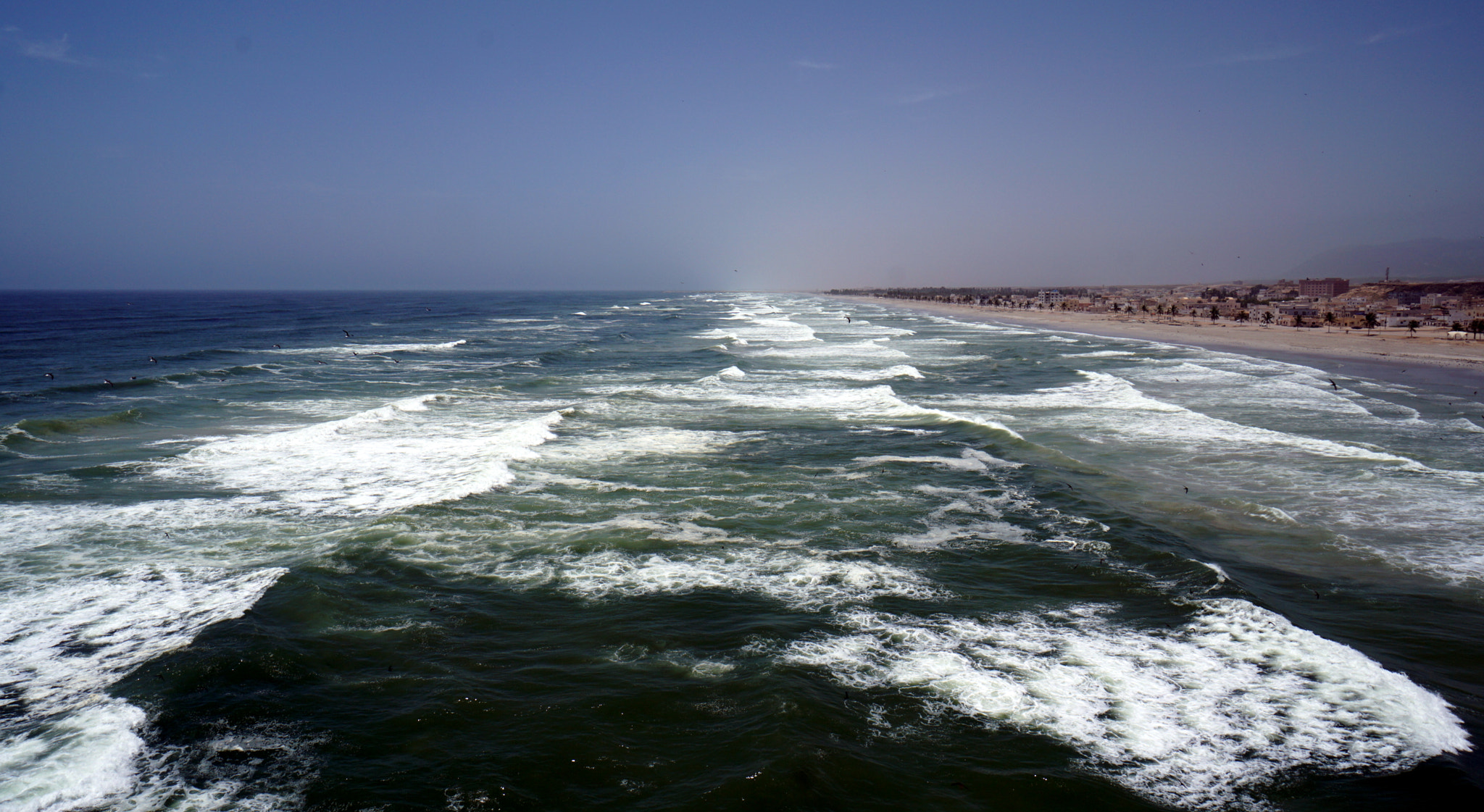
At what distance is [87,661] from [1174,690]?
11944mm

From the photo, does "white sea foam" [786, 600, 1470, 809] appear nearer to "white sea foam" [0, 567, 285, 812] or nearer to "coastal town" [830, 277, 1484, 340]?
"white sea foam" [0, 567, 285, 812]

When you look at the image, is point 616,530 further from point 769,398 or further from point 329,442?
point 769,398

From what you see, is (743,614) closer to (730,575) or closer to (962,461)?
(730,575)

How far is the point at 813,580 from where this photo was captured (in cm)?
1124

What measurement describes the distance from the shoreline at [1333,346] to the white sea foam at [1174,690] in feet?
96.9

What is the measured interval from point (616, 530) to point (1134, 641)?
8158 millimetres

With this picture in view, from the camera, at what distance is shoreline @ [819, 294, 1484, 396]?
3553cm

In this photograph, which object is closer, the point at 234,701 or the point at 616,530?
the point at 234,701

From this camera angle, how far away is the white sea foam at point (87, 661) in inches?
266

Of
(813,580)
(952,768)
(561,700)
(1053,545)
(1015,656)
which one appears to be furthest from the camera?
(1053,545)

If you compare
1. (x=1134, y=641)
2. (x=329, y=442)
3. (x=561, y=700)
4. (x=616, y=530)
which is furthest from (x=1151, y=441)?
(x=329, y=442)

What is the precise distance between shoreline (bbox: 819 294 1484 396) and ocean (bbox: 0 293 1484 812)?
14288 mm

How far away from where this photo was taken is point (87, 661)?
8961 millimetres

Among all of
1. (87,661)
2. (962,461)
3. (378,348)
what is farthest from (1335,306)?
(87,661)
